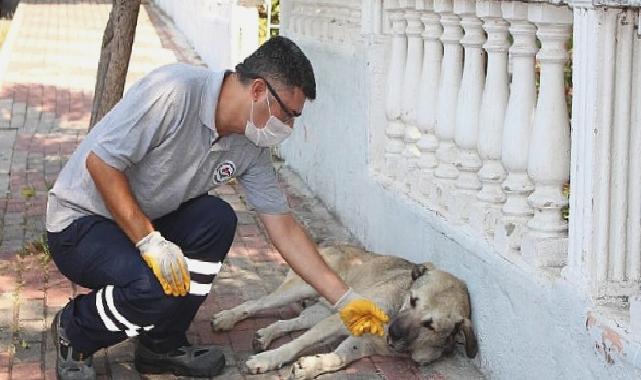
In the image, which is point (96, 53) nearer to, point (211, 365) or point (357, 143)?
point (357, 143)

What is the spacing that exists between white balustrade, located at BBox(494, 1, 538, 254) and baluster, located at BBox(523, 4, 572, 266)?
13 centimetres

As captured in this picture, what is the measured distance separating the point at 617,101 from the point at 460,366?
1704 millimetres

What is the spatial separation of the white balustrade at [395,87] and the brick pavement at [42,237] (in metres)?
0.97

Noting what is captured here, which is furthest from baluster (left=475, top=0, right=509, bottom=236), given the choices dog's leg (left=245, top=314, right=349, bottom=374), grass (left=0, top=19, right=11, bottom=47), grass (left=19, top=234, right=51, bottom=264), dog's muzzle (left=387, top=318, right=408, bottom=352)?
grass (left=0, top=19, right=11, bottom=47)

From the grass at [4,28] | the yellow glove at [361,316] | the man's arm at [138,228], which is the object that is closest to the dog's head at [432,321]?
the yellow glove at [361,316]

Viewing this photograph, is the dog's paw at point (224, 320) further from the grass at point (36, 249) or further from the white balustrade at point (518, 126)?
the grass at point (36, 249)

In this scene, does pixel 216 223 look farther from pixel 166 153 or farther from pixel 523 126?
pixel 523 126

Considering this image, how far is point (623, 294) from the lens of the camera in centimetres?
425

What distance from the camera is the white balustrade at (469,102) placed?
17.7ft

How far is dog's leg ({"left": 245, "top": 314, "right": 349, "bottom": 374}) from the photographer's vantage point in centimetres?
524

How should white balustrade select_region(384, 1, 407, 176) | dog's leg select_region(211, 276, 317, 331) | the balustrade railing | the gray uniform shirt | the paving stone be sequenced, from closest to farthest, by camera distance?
the balustrade railing
the gray uniform shirt
the paving stone
dog's leg select_region(211, 276, 317, 331)
white balustrade select_region(384, 1, 407, 176)

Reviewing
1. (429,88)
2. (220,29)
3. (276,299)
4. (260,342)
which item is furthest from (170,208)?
(220,29)

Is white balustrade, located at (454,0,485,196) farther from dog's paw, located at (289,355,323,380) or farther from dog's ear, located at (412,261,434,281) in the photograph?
dog's paw, located at (289,355,323,380)

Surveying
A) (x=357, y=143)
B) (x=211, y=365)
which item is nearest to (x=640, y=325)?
(x=211, y=365)
